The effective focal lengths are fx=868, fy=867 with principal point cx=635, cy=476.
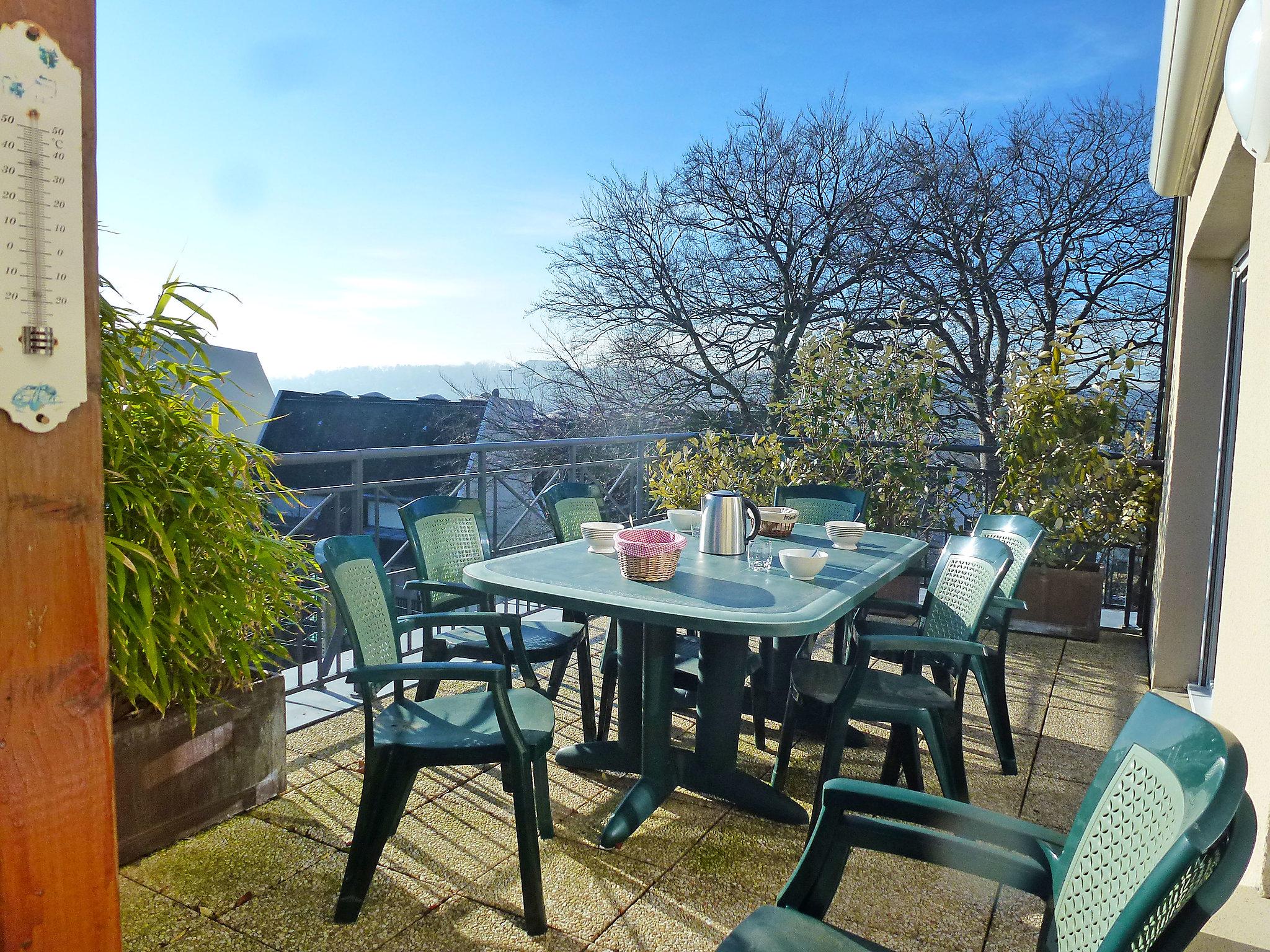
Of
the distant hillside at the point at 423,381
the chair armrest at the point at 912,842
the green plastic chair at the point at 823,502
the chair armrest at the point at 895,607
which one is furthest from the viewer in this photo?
the distant hillside at the point at 423,381

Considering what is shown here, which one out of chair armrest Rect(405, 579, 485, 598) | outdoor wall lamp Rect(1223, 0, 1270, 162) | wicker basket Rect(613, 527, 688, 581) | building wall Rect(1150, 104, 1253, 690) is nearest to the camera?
outdoor wall lamp Rect(1223, 0, 1270, 162)

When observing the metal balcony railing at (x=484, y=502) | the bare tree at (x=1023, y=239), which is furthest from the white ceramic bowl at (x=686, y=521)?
the bare tree at (x=1023, y=239)

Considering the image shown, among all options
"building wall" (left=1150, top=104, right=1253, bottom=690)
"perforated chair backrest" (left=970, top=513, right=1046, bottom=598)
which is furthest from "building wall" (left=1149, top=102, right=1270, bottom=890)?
"perforated chair backrest" (left=970, top=513, right=1046, bottom=598)

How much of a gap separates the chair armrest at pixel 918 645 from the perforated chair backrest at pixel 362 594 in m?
1.28

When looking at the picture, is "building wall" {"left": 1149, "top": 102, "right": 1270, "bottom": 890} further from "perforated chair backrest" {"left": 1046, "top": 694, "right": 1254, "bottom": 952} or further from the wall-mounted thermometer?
the wall-mounted thermometer

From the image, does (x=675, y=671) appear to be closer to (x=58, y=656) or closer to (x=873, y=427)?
(x=58, y=656)

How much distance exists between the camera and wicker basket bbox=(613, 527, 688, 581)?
2471 millimetres

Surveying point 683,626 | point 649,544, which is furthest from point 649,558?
point 683,626

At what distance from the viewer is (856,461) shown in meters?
5.32

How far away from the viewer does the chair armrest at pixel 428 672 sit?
1.96 meters

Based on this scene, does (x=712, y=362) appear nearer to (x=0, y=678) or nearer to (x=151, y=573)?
(x=151, y=573)

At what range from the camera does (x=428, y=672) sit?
6.56 ft

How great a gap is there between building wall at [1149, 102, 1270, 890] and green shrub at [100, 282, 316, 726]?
2.31 meters

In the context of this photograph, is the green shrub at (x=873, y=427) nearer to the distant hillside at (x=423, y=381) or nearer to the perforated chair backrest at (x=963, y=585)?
the perforated chair backrest at (x=963, y=585)
